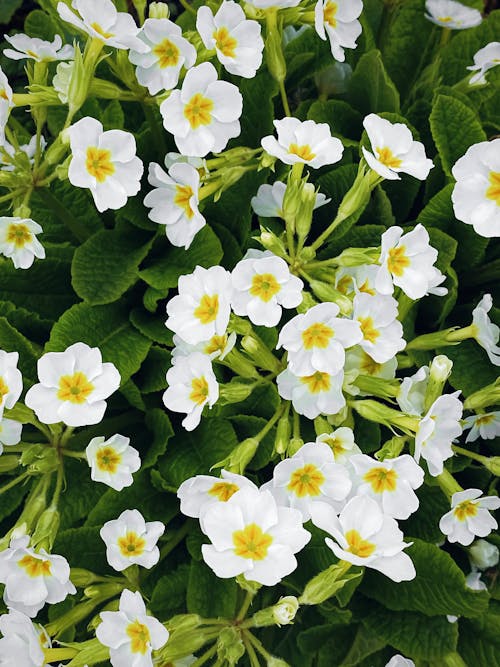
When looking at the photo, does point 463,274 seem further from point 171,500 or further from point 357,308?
point 171,500

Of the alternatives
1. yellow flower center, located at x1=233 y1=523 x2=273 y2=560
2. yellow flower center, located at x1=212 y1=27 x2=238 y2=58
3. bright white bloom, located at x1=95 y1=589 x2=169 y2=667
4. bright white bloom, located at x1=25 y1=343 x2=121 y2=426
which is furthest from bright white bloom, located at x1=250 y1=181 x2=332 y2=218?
bright white bloom, located at x1=95 y1=589 x2=169 y2=667

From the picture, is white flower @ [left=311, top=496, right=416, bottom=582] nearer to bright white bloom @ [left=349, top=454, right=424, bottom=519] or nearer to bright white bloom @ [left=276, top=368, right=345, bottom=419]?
bright white bloom @ [left=349, top=454, right=424, bottom=519]

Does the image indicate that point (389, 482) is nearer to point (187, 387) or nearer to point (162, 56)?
point (187, 387)

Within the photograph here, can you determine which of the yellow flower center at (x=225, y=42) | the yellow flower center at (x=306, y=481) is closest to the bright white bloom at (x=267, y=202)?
the yellow flower center at (x=225, y=42)

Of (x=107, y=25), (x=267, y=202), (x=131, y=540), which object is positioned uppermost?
(x=107, y=25)

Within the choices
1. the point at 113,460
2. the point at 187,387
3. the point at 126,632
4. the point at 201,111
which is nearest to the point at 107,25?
the point at 201,111

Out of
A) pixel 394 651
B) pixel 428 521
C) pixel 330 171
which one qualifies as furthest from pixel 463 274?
pixel 394 651
